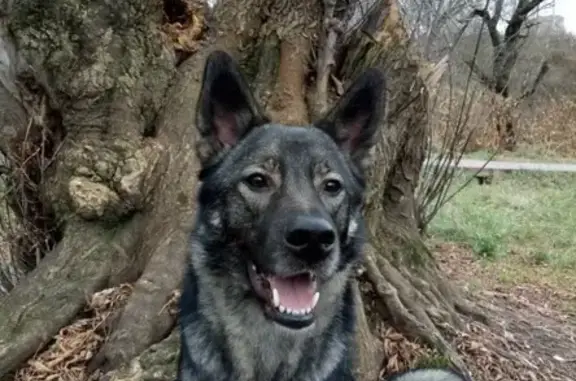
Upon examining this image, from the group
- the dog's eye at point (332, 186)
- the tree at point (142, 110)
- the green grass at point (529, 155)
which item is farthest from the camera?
the green grass at point (529, 155)

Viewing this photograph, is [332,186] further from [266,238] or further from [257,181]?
[266,238]

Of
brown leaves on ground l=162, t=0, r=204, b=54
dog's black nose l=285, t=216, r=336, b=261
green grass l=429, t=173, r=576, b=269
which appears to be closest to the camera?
dog's black nose l=285, t=216, r=336, b=261

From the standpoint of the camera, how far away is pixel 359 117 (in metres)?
3.92

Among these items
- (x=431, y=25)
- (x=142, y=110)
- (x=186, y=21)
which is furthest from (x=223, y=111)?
(x=431, y=25)

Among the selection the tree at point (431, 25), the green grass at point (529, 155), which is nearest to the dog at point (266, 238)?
the tree at point (431, 25)

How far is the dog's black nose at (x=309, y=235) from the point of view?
10.4ft

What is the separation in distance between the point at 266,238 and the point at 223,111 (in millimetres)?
762

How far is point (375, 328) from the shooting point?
17.0ft

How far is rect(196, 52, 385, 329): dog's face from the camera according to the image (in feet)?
10.9

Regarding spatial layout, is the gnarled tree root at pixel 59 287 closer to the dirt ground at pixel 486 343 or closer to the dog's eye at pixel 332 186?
the dirt ground at pixel 486 343

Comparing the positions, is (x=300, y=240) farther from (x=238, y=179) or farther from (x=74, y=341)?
(x=74, y=341)

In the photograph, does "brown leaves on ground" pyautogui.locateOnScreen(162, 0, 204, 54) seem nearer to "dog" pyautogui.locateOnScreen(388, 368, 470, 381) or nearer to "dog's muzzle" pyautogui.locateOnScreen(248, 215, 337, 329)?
"dog's muzzle" pyautogui.locateOnScreen(248, 215, 337, 329)

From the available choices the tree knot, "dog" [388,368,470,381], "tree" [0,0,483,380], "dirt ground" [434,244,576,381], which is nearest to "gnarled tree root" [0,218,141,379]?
"tree" [0,0,483,380]

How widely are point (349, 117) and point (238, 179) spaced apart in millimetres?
697
